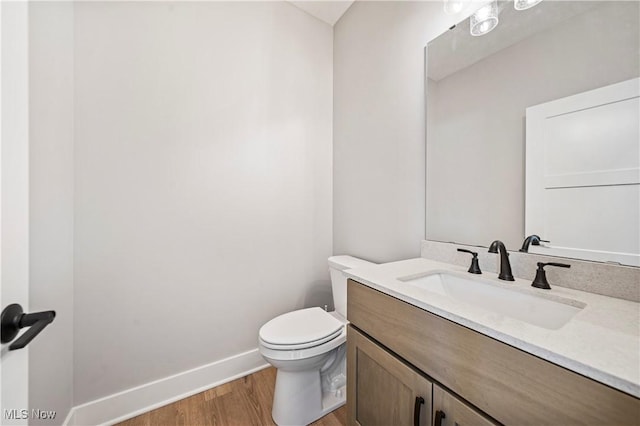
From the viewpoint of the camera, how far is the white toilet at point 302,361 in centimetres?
116

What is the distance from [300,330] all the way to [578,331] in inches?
41.4

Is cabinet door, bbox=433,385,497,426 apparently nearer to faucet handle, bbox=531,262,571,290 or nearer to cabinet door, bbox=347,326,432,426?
cabinet door, bbox=347,326,432,426

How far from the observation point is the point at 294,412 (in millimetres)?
1210

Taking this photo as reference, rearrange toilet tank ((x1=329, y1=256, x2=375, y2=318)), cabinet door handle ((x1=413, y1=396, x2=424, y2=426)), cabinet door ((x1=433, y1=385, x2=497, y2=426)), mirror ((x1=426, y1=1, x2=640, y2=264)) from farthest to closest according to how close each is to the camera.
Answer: toilet tank ((x1=329, y1=256, x2=375, y2=318)), mirror ((x1=426, y1=1, x2=640, y2=264)), cabinet door handle ((x1=413, y1=396, x2=424, y2=426)), cabinet door ((x1=433, y1=385, x2=497, y2=426))

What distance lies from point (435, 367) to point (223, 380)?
4.69ft

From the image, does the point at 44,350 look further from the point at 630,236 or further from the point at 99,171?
the point at 630,236

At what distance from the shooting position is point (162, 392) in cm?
136

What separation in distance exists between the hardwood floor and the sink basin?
921 mm

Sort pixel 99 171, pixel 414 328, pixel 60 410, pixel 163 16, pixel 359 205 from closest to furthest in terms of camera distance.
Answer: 1. pixel 414 328
2. pixel 60 410
3. pixel 99 171
4. pixel 163 16
5. pixel 359 205

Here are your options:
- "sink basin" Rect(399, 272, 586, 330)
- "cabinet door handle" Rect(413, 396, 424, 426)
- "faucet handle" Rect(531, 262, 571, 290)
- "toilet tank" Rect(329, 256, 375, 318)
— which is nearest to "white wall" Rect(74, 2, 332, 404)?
"toilet tank" Rect(329, 256, 375, 318)

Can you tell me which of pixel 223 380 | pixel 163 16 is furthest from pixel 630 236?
pixel 163 16

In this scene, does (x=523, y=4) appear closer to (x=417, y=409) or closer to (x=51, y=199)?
(x=417, y=409)

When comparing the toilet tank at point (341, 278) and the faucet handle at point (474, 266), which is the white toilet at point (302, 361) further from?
the faucet handle at point (474, 266)

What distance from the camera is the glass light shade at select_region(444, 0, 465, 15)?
109 centimetres
